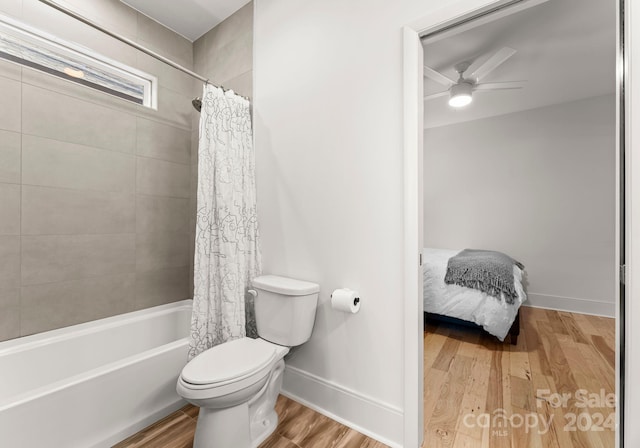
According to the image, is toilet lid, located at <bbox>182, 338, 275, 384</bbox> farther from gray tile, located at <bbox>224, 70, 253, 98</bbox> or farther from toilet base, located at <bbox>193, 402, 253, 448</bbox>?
gray tile, located at <bbox>224, 70, 253, 98</bbox>

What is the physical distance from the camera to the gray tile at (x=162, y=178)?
214 cm

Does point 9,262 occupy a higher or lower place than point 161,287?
higher

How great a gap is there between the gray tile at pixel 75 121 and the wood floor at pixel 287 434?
180cm


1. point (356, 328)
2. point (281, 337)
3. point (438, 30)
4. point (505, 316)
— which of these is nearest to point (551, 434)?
point (505, 316)

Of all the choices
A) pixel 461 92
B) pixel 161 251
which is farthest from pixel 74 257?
pixel 461 92

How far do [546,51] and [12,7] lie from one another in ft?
12.0

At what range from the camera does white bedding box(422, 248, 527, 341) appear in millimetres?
2320

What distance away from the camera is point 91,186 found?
6.19 feet

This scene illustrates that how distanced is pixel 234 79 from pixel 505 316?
9.49 ft

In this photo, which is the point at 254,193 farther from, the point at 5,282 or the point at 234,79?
the point at 5,282

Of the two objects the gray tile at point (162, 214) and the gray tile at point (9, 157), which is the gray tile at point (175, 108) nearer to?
the gray tile at point (162, 214)

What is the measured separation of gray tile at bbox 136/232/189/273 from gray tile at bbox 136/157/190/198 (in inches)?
13.6

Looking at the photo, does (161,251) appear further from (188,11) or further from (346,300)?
(188,11)

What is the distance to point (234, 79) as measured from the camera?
218 cm
